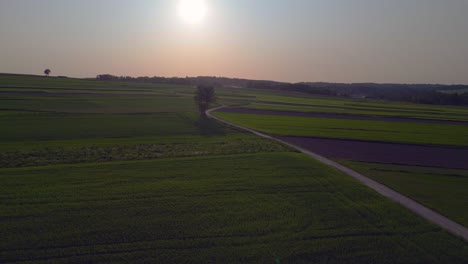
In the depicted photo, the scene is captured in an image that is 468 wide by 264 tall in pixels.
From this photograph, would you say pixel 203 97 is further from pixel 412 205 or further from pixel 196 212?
pixel 196 212

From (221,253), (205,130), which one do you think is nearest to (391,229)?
(221,253)

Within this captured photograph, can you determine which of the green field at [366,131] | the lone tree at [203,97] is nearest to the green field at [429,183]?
the green field at [366,131]

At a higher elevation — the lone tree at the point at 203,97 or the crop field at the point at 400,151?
the lone tree at the point at 203,97

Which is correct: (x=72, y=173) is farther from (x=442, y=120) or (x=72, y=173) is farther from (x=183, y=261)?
(x=442, y=120)

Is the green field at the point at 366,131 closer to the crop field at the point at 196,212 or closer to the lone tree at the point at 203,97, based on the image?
the lone tree at the point at 203,97

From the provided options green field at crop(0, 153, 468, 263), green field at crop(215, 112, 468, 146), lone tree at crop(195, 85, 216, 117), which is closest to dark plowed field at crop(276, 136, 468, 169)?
green field at crop(215, 112, 468, 146)

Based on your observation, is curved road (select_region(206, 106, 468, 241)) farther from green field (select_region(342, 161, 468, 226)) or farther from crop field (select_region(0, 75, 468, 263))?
crop field (select_region(0, 75, 468, 263))
